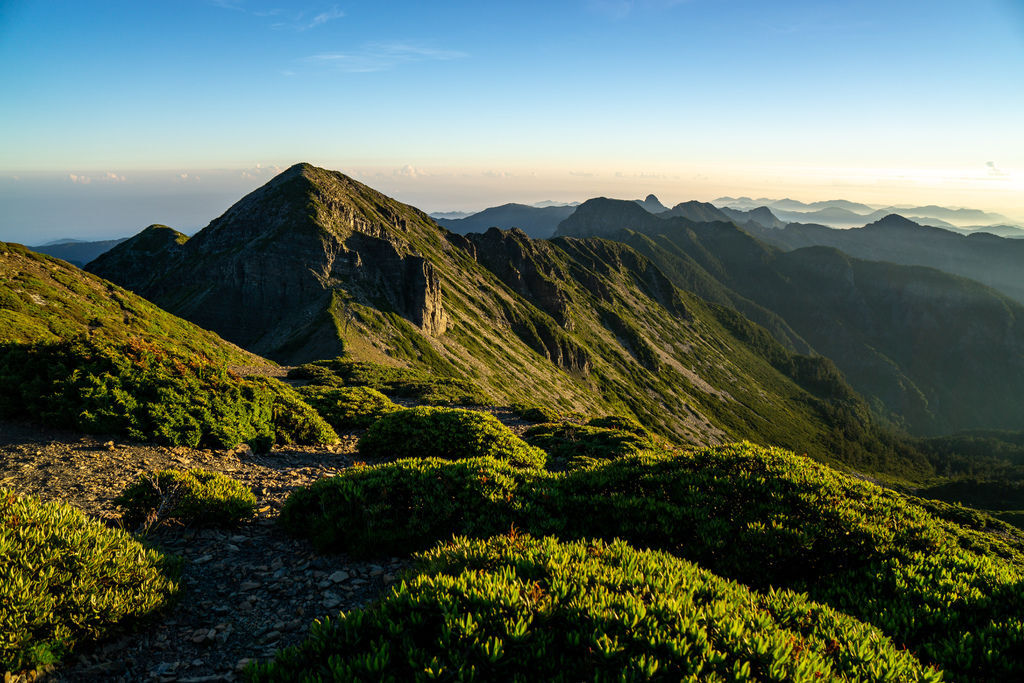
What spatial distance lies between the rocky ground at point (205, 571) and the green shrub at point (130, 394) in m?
0.60

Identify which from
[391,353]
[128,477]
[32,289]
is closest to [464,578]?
[128,477]

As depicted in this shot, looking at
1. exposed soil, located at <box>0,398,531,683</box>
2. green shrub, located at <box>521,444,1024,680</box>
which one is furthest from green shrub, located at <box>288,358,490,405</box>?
green shrub, located at <box>521,444,1024,680</box>

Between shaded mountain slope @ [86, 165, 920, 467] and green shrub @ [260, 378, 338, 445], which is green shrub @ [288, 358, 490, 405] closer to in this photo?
green shrub @ [260, 378, 338, 445]

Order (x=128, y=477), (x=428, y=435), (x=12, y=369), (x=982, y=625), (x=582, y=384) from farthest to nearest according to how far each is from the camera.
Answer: (x=582, y=384), (x=428, y=435), (x=12, y=369), (x=128, y=477), (x=982, y=625)

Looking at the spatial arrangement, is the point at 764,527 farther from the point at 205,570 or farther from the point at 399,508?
the point at 205,570

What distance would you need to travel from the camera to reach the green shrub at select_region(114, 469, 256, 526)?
387 inches

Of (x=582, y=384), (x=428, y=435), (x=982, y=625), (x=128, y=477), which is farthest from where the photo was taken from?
(x=582, y=384)

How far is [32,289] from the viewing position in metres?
35.1

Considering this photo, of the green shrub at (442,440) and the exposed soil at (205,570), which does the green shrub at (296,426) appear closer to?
the green shrub at (442,440)

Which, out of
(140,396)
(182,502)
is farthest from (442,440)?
(140,396)

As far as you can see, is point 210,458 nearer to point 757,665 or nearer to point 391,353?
point 757,665

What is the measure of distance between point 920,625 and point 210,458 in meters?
18.5

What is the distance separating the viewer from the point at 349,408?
24.6 metres

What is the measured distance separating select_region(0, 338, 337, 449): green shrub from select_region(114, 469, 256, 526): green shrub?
496 centimetres
